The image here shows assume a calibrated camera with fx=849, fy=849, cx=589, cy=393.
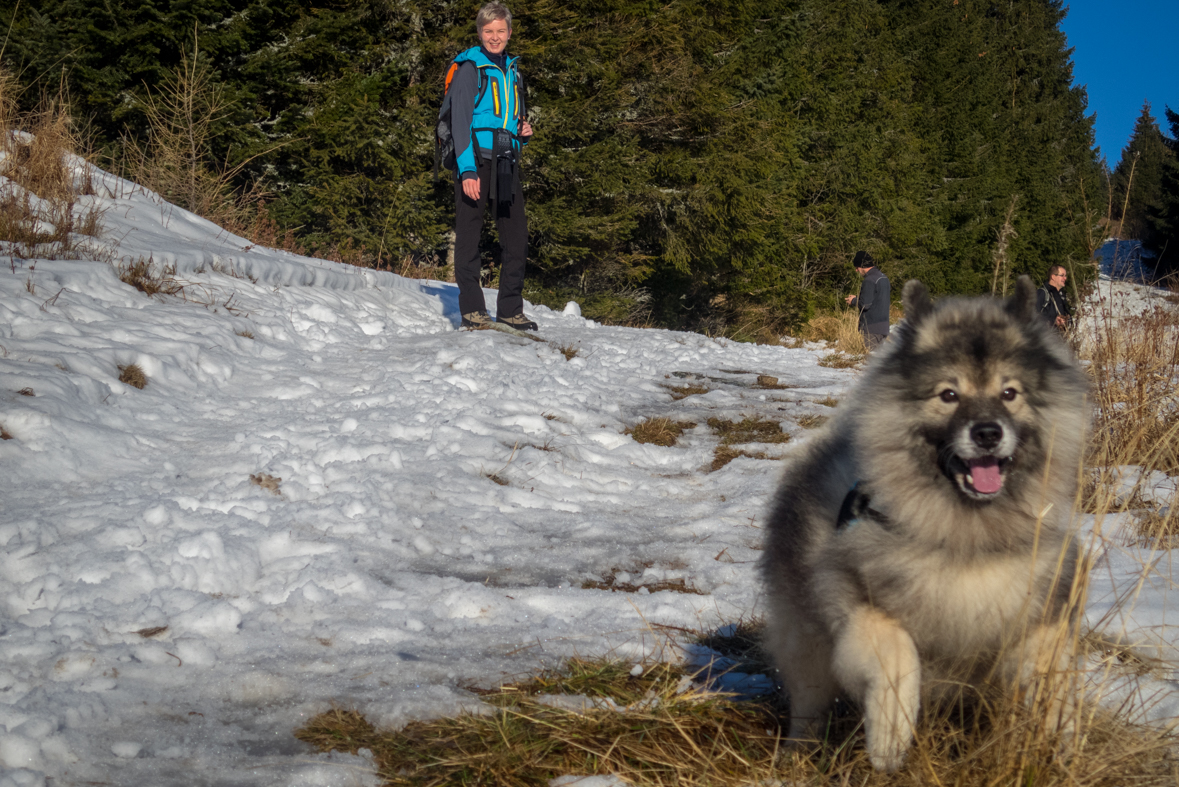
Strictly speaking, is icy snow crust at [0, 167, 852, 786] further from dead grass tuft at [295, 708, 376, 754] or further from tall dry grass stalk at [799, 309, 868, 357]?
tall dry grass stalk at [799, 309, 868, 357]

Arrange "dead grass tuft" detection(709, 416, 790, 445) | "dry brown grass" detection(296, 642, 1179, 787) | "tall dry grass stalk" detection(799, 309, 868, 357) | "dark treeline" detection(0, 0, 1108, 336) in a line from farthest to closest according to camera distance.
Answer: "tall dry grass stalk" detection(799, 309, 868, 357) → "dark treeline" detection(0, 0, 1108, 336) → "dead grass tuft" detection(709, 416, 790, 445) → "dry brown grass" detection(296, 642, 1179, 787)

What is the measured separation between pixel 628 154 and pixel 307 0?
7137mm

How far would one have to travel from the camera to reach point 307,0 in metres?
15.2

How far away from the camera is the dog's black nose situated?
223 cm

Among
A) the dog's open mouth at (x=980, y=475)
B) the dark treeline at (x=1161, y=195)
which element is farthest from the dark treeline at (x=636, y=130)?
the dark treeline at (x=1161, y=195)

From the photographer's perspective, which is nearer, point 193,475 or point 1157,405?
point 193,475

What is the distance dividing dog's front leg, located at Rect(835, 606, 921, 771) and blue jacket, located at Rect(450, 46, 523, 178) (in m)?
6.49

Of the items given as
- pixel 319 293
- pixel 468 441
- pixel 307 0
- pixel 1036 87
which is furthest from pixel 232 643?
pixel 1036 87

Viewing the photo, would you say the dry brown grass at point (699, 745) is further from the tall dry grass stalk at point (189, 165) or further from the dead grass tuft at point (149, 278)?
the tall dry grass stalk at point (189, 165)

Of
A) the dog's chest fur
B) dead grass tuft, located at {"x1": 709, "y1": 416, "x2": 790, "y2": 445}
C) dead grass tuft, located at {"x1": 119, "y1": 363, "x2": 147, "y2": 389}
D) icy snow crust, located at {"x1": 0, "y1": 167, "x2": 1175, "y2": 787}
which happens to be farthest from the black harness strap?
dead grass tuft, located at {"x1": 119, "y1": 363, "x2": 147, "y2": 389}

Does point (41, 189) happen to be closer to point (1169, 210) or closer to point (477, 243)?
point (477, 243)

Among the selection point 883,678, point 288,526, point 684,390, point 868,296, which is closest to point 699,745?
point 883,678

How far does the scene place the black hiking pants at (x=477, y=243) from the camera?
812 centimetres

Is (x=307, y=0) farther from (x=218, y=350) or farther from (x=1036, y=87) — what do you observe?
(x=1036, y=87)
